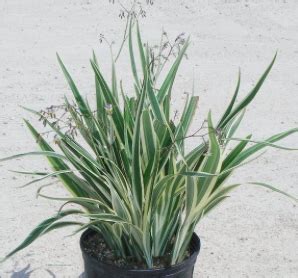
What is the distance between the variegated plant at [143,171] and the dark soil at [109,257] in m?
0.02

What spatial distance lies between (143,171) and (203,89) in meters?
2.74

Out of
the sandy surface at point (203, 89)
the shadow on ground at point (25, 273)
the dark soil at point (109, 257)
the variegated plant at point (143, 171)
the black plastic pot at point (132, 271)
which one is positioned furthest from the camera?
the sandy surface at point (203, 89)

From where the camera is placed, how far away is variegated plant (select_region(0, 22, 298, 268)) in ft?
6.63

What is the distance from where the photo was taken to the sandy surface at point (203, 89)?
113 inches

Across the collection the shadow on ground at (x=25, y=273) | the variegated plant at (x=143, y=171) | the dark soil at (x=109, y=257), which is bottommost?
the shadow on ground at (x=25, y=273)

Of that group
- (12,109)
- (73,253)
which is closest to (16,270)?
(73,253)

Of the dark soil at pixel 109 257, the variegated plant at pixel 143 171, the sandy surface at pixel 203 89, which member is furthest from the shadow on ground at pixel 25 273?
the variegated plant at pixel 143 171

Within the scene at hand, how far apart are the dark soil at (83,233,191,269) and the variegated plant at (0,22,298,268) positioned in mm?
25

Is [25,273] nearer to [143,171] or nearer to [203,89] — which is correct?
[143,171]

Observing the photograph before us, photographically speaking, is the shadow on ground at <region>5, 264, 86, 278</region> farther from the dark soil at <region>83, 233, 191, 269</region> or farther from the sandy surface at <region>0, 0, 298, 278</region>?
the dark soil at <region>83, 233, 191, 269</region>

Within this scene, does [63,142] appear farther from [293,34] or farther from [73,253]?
[293,34]

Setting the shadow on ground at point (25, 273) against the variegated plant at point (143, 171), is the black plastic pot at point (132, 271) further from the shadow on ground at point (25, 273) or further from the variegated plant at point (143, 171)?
the shadow on ground at point (25, 273)

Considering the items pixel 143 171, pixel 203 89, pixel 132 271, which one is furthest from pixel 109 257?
pixel 203 89

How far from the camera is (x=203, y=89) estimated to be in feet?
15.7
